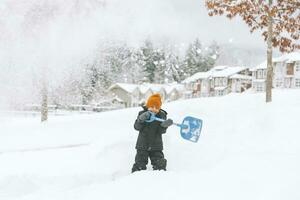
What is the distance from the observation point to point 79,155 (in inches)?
405

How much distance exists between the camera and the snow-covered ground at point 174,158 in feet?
18.5

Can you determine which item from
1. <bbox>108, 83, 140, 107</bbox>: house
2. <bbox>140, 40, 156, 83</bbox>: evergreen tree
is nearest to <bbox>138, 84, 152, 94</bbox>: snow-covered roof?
<bbox>108, 83, 140, 107</bbox>: house

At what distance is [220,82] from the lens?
61.1m

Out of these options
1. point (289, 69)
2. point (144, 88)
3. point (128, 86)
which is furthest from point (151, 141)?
point (144, 88)

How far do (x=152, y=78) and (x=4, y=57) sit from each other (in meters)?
47.7

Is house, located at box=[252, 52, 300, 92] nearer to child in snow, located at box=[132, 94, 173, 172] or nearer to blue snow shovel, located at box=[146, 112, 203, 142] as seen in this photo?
blue snow shovel, located at box=[146, 112, 203, 142]

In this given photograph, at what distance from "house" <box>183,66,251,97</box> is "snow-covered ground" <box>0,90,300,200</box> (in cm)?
4394

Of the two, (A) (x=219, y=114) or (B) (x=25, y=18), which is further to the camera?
(B) (x=25, y=18)

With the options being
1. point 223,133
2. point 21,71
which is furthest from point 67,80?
point 223,133

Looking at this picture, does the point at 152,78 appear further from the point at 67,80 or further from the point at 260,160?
the point at 260,160

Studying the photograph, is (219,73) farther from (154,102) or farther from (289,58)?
(154,102)

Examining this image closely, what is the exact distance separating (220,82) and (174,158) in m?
52.1

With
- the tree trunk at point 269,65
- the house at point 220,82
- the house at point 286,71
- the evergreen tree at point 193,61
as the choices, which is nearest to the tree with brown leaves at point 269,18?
the tree trunk at point 269,65

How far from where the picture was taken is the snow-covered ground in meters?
5.64
